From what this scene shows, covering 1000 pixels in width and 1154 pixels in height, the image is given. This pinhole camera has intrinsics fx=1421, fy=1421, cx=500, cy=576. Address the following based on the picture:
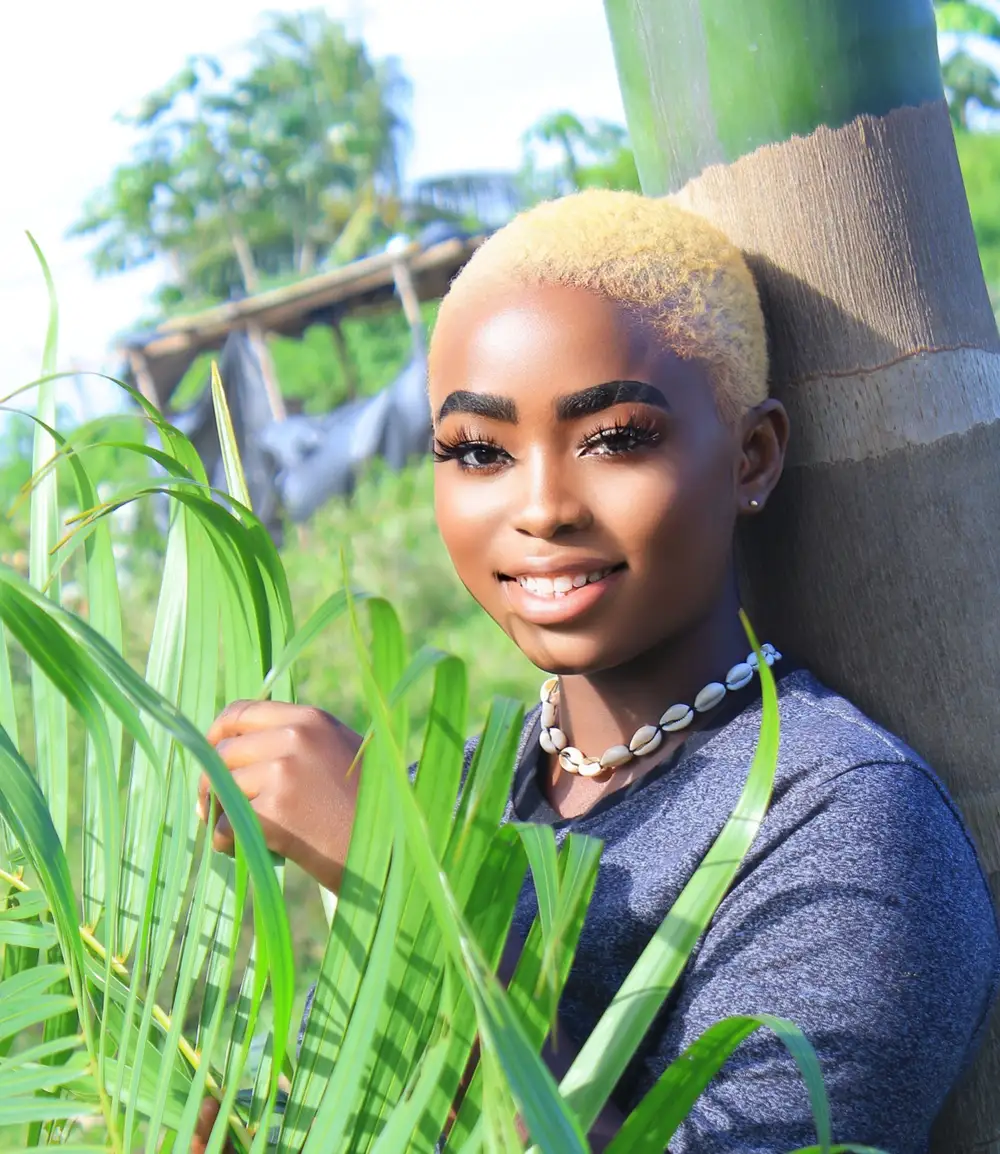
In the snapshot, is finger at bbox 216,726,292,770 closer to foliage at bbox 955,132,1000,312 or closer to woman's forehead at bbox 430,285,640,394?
woman's forehead at bbox 430,285,640,394

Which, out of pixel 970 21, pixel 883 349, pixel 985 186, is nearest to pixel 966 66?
pixel 970 21

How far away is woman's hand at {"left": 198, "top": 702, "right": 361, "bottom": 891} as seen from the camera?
1.01 m

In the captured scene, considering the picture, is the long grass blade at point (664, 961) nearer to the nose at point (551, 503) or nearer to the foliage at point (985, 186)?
the nose at point (551, 503)

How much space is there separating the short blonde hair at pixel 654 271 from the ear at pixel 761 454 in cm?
2

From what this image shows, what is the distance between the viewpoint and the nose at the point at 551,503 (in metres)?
1.17

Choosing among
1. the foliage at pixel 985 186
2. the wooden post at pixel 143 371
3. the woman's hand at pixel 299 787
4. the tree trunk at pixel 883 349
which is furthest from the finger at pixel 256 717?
the foliage at pixel 985 186

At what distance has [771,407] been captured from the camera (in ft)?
4.31

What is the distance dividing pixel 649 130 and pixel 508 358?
0.41 metres

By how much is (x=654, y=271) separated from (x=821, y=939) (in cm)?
57

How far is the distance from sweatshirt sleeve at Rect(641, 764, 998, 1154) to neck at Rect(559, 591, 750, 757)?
0.21 m

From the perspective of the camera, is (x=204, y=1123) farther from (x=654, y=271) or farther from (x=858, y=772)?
(x=654, y=271)

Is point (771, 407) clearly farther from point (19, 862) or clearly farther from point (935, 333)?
point (19, 862)

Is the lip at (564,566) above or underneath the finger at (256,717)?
above

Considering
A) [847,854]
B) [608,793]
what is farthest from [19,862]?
[847,854]
